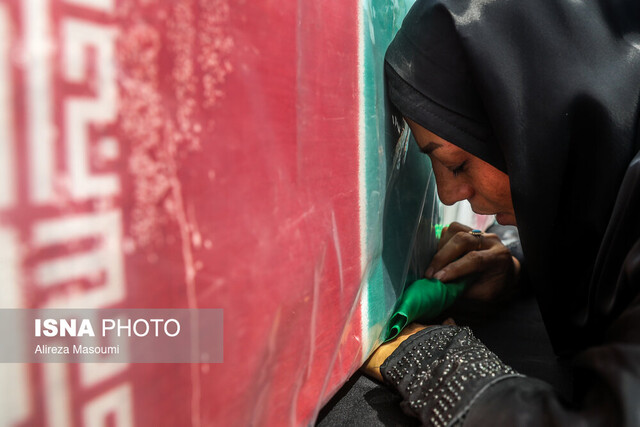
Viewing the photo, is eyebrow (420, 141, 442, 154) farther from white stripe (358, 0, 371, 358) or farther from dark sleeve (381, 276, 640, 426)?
dark sleeve (381, 276, 640, 426)

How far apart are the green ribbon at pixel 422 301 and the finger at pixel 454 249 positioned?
6 centimetres

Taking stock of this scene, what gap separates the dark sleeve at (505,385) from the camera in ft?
1.60

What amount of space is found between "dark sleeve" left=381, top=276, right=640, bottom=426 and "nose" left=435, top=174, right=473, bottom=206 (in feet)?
0.93

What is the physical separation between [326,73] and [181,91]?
Answer: 27 centimetres

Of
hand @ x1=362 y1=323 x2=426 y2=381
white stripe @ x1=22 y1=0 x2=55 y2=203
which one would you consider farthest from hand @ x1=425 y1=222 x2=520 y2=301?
white stripe @ x1=22 y1=0 x2=55 y2=203

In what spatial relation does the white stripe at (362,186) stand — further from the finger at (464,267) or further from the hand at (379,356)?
the finger at (464,267)

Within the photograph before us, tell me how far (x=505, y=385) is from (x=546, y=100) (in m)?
0.44

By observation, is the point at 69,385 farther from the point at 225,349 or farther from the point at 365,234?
the point at 365,234

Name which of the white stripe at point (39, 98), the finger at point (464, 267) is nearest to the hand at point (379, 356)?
the finger at point (464, 267)

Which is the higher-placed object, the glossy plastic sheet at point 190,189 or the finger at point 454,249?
the glossy plastic sheet at point 190,189

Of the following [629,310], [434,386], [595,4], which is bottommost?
[434,386]

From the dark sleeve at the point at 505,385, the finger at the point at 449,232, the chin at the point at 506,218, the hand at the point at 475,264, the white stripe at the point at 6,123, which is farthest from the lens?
the finger at the point at 449,232

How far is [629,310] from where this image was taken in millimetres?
548

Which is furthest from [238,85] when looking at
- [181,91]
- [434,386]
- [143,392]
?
[434,386]
